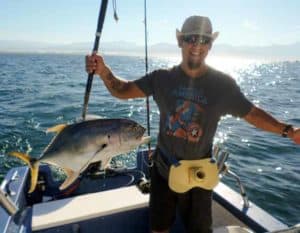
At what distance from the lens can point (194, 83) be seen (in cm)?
351

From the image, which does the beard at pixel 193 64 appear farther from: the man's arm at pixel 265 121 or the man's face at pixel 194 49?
the man's arm at pixel 265 121

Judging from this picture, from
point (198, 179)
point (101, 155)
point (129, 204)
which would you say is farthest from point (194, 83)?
point (129, 204)

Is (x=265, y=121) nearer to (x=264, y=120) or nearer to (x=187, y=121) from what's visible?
(x=264, y=120)

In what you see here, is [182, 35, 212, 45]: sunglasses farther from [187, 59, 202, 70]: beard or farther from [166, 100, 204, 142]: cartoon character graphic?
[166, 100, 204, 142]: cartoon character graphic

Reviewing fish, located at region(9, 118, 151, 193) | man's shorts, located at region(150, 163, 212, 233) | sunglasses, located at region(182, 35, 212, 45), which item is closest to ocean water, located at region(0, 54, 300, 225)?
man's shorts, located at region(150, 163, 212, 233)

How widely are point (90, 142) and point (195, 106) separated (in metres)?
1.13

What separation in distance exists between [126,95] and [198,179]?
3.49 feet

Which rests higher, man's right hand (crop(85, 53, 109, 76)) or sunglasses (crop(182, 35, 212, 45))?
sunglasses (crop(182, 35, 212, 45))

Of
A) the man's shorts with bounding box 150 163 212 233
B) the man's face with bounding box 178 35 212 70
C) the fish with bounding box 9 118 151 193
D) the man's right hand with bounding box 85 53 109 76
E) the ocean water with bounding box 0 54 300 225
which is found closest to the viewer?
the fish with bounding box 9 118 151 193

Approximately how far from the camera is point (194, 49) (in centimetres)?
340

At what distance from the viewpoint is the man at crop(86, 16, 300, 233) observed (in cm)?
343

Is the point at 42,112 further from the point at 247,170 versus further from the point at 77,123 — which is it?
the point at 77,123

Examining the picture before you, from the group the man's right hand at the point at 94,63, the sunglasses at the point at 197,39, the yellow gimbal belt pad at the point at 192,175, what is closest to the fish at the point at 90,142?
the man's right hand at the point at 94,63

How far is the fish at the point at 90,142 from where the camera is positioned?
2.83 m
